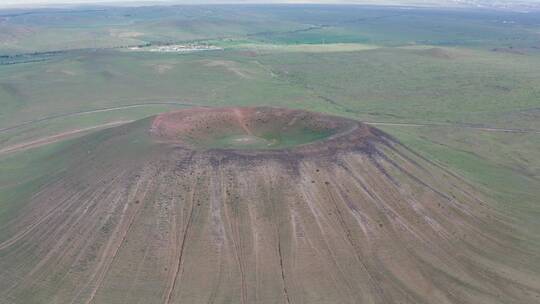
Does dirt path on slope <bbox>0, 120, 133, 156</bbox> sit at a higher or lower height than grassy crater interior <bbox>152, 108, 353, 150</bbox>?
lower

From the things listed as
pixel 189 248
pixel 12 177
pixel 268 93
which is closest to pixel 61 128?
pixel 12 177

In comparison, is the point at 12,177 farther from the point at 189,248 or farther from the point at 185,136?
the point at 189,248

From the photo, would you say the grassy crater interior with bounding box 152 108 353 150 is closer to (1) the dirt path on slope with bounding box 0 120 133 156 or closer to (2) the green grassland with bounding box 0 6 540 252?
(2) the green grassland with bounding box 0 6 540 252

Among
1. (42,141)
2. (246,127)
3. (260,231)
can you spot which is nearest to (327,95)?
(246,127)

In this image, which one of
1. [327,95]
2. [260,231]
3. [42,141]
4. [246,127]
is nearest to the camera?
[260,231]

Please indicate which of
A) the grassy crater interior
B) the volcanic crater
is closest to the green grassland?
the volcanic crater

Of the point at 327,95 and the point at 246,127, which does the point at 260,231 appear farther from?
the point at 327,95
